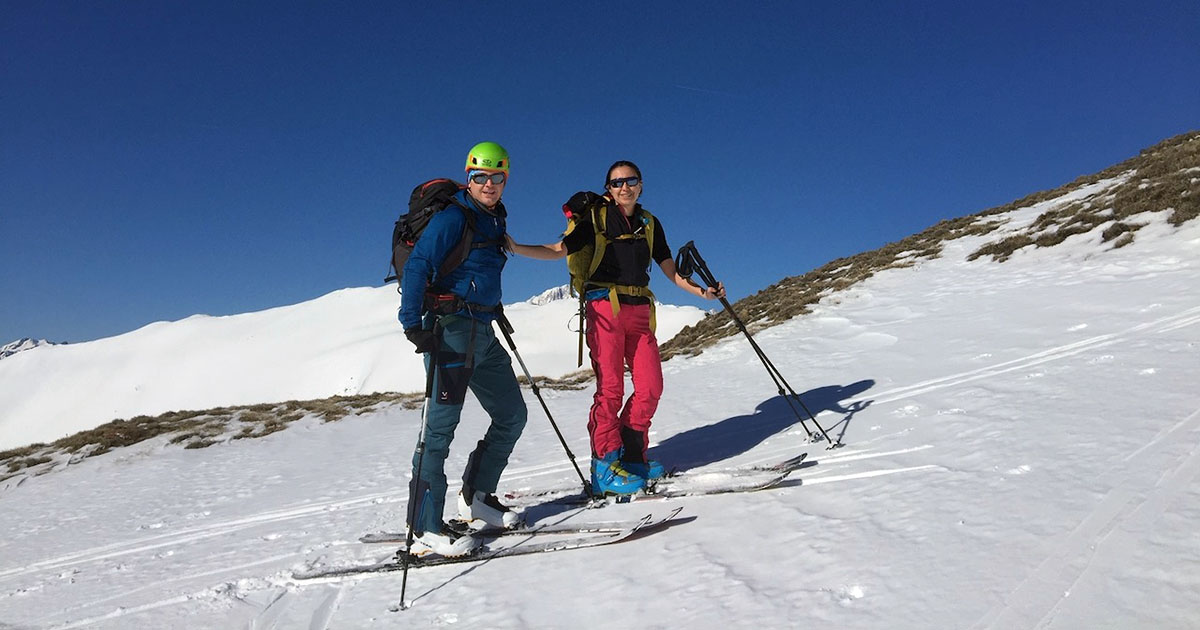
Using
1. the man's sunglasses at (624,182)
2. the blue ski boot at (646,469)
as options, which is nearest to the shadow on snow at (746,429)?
the blue ski boot at (646,469)

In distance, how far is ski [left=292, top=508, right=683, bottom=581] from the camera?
446 centimetres

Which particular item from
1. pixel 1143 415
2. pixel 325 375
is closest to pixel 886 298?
pixel 1143 415

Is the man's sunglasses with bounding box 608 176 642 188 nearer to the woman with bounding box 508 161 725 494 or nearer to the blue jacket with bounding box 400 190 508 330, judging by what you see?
the woman with bounding box 508 161 725 494

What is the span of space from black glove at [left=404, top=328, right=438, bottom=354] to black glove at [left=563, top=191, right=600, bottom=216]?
184 centimetres

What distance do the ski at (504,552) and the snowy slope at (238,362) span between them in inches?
2103

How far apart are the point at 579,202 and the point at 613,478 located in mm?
2547

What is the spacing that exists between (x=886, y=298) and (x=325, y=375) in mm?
61121

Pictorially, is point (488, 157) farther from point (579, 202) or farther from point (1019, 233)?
point (1019, 233)

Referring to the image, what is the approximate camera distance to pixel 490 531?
519cm

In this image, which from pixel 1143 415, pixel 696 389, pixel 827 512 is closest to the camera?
pixel 827 512

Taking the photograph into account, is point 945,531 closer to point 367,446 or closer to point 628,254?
point 628,254

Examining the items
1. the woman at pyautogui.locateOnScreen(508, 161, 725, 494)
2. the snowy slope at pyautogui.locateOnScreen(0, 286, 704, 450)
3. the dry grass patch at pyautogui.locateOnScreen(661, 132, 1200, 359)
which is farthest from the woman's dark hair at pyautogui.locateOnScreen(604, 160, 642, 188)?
the snowy slope at pyautogui.locateOnScreen(0, 286, 704, 450)

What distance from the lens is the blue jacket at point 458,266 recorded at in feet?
15.3

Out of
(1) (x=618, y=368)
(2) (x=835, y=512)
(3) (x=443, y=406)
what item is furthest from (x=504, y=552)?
(2) (x=835, y=512)
